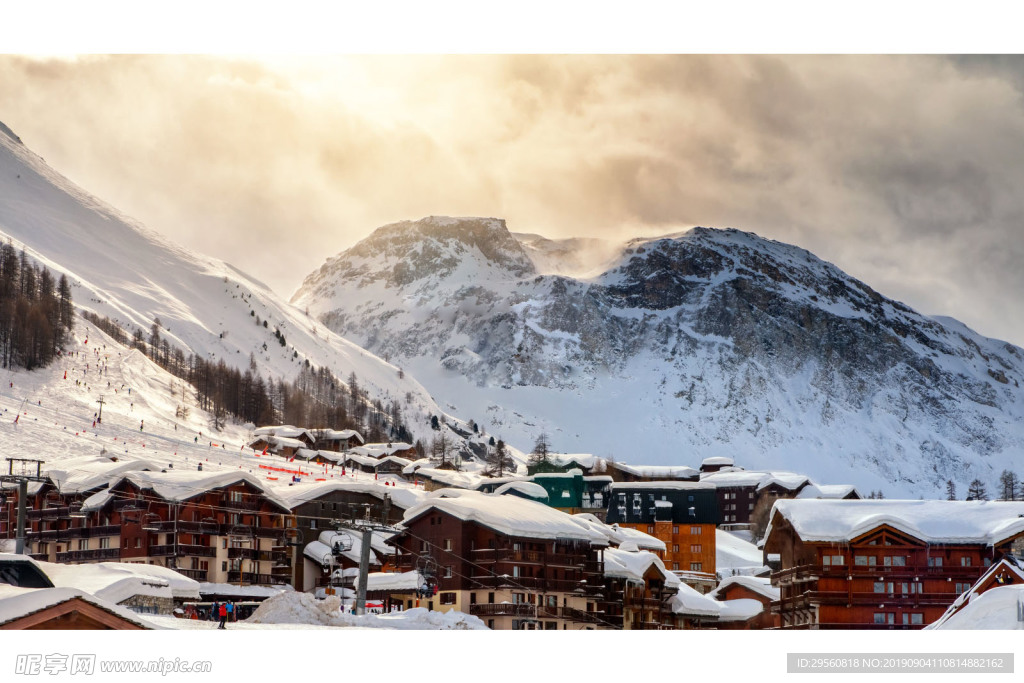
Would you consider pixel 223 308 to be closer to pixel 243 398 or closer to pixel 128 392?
pixel 243 398

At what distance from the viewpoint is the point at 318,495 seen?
7175cm

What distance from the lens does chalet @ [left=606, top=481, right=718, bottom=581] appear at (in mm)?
89812

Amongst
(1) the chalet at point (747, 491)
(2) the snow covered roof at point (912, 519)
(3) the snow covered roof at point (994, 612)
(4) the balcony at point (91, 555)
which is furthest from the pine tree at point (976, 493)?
(3) the snow covered roof at point (994, 612)

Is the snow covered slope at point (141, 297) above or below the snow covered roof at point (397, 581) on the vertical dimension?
above

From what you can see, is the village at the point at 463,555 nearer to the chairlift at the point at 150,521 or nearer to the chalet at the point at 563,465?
the chairlift at the point at 150,521

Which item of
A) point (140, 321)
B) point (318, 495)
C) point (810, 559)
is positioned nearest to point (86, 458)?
point (318, 495)

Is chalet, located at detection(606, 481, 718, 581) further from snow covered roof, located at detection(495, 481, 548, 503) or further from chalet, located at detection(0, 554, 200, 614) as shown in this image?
chalet, located at detection(0, 554, 200, 614)

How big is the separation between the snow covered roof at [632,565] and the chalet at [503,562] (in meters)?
2.65

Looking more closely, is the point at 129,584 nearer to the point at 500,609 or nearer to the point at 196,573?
the point at 196,573

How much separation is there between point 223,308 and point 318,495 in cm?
13143

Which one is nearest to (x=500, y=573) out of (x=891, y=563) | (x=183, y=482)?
(x=891, y=563)

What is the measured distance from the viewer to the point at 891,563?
5188 cm

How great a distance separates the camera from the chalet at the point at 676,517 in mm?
89812
